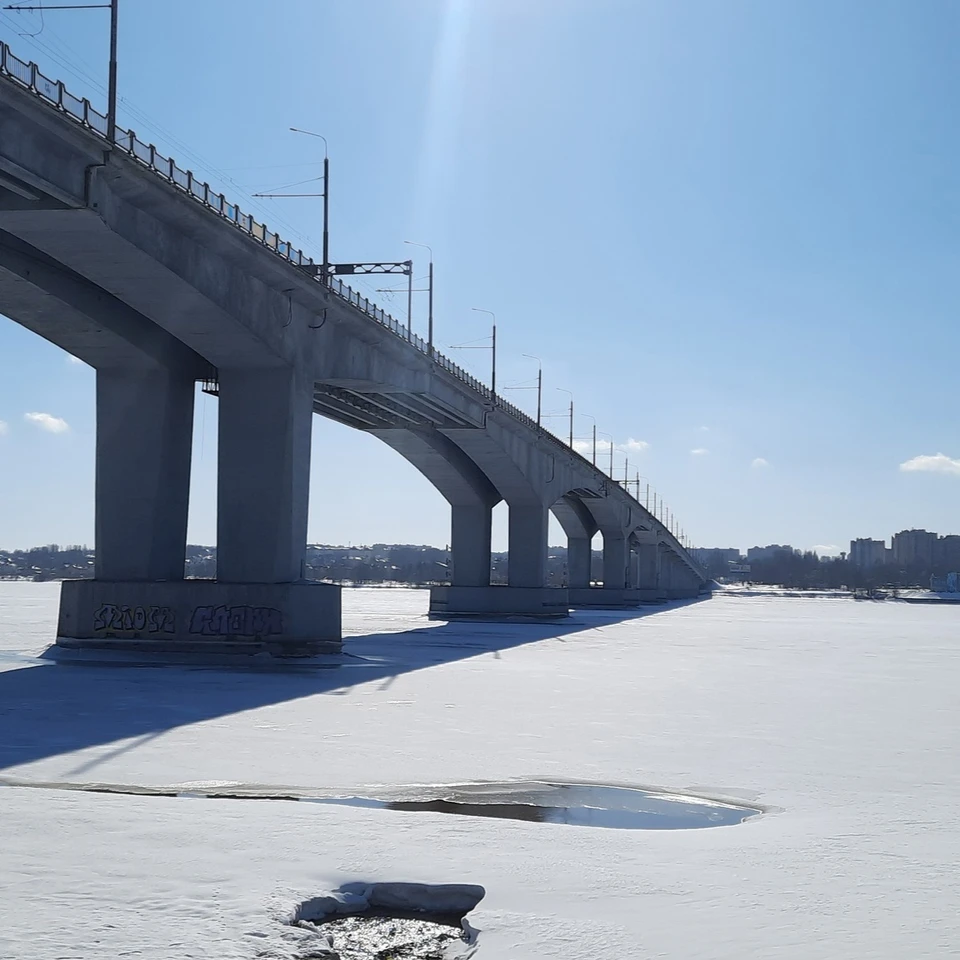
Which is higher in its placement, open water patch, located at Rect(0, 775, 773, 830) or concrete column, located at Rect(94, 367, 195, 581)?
concrete column, located at Rect(94, 367, 195, 581)

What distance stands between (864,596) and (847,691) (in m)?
174

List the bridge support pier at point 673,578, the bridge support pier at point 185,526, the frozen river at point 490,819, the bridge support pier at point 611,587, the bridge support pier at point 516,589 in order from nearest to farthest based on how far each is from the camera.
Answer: the frozen river at point 490,819
the bridge support pier at point 185,526
the bridge support pier at point 516,589
the bridge support pier at point 611,587
the bridge support pier at point 673,578

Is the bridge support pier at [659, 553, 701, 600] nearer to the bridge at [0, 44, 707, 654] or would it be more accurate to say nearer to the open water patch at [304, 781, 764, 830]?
the bridge at [0, 44, 707, 654]

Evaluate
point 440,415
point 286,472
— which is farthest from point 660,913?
point 440,415

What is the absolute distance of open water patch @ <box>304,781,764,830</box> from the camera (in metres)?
11.3

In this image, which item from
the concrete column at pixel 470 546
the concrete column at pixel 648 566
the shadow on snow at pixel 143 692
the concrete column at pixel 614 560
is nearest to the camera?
the shadow on snow at pixel 143 692

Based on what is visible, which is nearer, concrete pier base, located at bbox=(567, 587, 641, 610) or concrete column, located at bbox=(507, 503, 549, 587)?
concrete column, located at bbox=(507, 503, 549, 587)

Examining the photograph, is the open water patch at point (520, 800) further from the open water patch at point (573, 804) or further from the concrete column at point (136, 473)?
the concrete column at point (136, 473)

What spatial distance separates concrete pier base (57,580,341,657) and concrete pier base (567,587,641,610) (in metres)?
81.0

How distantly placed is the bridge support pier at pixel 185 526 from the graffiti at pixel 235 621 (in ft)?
0.10

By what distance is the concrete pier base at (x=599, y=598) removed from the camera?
115 m

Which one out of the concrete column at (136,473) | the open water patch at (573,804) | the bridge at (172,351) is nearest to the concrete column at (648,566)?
the bridge at (172,351)

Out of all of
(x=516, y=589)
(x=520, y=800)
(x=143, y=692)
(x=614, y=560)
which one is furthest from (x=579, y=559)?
(x=520, y=800)

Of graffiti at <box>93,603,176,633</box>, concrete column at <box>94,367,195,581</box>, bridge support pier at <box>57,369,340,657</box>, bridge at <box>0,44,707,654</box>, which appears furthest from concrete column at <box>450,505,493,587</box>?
graffiti at <box>93,603,176,633</box>
